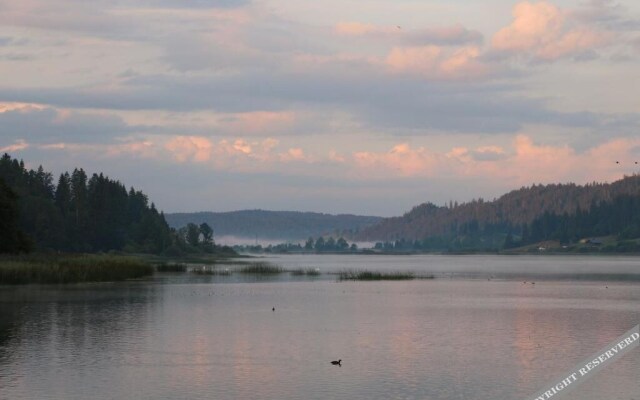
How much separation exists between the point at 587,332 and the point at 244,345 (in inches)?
929

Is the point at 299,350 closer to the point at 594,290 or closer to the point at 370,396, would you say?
the point at 370,396

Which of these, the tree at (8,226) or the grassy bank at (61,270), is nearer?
the grassy bank at (61,270)

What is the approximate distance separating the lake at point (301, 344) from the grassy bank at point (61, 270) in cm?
248

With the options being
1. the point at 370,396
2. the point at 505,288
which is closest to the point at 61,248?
the point at 505,288

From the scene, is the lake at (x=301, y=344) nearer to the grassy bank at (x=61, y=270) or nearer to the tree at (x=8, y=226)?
the grassy bank at (x=61, y=270)

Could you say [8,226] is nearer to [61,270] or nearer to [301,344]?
[61,270]

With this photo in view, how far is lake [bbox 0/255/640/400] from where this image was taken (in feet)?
126

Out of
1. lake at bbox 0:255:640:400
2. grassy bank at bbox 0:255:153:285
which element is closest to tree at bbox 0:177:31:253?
grassy bank at bbox 0:255:153:285

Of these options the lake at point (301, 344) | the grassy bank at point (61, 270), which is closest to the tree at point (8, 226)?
the grassy bank at point (61, 270)

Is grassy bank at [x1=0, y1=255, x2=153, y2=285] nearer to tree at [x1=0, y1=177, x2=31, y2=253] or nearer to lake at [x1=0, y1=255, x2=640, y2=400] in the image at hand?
lake at [x1=0, y1=255, x2=640, y2=400]

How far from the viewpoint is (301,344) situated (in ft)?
174

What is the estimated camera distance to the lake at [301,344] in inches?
1516

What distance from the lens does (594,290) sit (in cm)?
10850

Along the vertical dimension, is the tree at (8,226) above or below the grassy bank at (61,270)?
above
